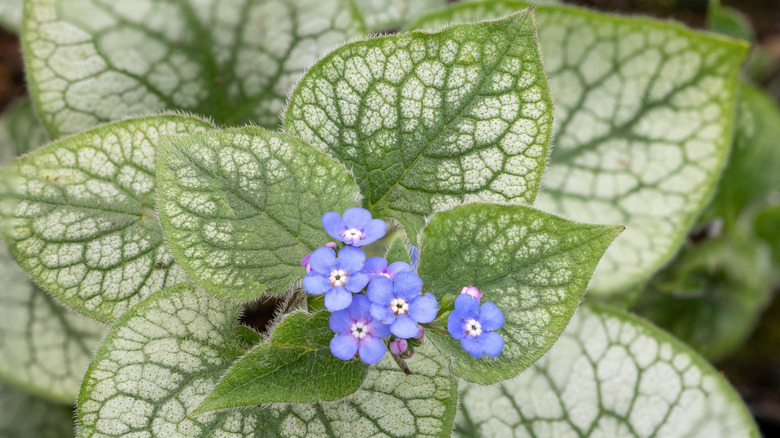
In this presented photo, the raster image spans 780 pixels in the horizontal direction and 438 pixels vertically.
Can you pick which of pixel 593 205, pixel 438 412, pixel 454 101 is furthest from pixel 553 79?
pixel 438 412

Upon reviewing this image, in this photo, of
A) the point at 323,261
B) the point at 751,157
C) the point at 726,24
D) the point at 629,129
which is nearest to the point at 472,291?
the point at 323,261

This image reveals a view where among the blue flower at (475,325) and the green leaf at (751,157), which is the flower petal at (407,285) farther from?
the green leaf at (751,157)

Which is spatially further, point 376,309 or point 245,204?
point 245,204

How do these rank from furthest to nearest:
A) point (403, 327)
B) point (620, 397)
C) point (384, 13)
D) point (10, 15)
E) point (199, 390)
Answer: point (384, 13), point (10, 15), point (620, 397), point (199, 390), point (403, 327)

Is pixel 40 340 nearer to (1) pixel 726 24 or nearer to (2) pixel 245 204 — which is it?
(2) pixel 245 204

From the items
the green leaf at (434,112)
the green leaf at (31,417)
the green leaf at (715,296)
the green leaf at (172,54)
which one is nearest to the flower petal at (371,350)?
the green leaf at (434,112)

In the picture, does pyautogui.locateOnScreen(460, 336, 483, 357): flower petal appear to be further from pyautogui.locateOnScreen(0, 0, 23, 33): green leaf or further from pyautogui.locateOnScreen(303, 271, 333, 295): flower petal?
pyautogui.locateOnScreen(0, 0, 23, 33): green leaf
